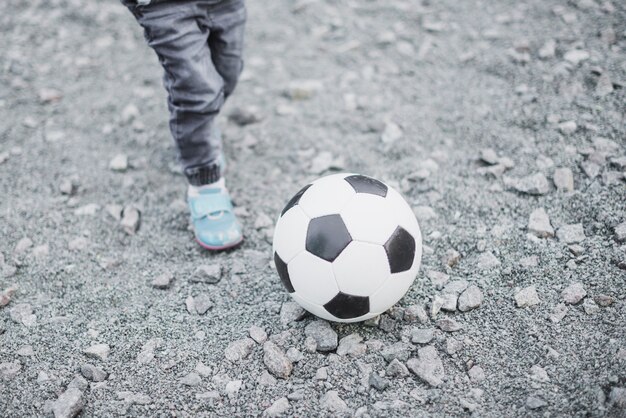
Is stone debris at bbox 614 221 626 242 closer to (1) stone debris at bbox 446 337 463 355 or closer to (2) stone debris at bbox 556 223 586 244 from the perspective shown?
(2) stone debris at bbox 556 223 586 244

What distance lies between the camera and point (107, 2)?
16.3 feet

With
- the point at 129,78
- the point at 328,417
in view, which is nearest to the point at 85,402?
the point at 328,417

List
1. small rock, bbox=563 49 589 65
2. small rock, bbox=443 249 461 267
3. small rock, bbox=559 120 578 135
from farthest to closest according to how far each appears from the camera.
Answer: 1. small rock, bbox=563 49 589 65
2. small rock, bbox=559 120 578 135
3. small rock, bbox=443 249 461 267

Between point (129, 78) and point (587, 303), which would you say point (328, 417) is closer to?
point (587, 303)

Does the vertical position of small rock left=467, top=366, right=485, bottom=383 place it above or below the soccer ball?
below

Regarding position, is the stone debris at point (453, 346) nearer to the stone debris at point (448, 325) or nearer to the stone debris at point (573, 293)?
the stone debris at point (448, 325)

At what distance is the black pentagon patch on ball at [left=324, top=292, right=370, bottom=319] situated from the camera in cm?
209

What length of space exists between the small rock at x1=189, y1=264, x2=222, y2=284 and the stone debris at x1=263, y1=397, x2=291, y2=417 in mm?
779

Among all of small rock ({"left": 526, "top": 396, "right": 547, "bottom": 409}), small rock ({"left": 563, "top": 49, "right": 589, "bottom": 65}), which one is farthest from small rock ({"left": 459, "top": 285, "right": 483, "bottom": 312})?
small rock ({"left": 563, "top": 49, "right": 589, "bottom": 65})

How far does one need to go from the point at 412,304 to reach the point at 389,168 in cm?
106

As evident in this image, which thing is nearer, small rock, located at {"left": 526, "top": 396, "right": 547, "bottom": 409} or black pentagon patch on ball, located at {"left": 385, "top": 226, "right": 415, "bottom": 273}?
small rock, located at {"left": 526, "top": 396, "right": 547, "bottom": 409}

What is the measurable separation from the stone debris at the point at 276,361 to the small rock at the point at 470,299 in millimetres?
826

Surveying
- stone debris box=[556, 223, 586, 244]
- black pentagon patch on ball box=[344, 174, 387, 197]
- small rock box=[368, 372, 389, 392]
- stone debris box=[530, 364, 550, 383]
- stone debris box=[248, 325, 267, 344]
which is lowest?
stone debris box=[248, 325, 267, 344]

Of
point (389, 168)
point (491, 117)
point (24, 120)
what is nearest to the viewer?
point (389, 168)
